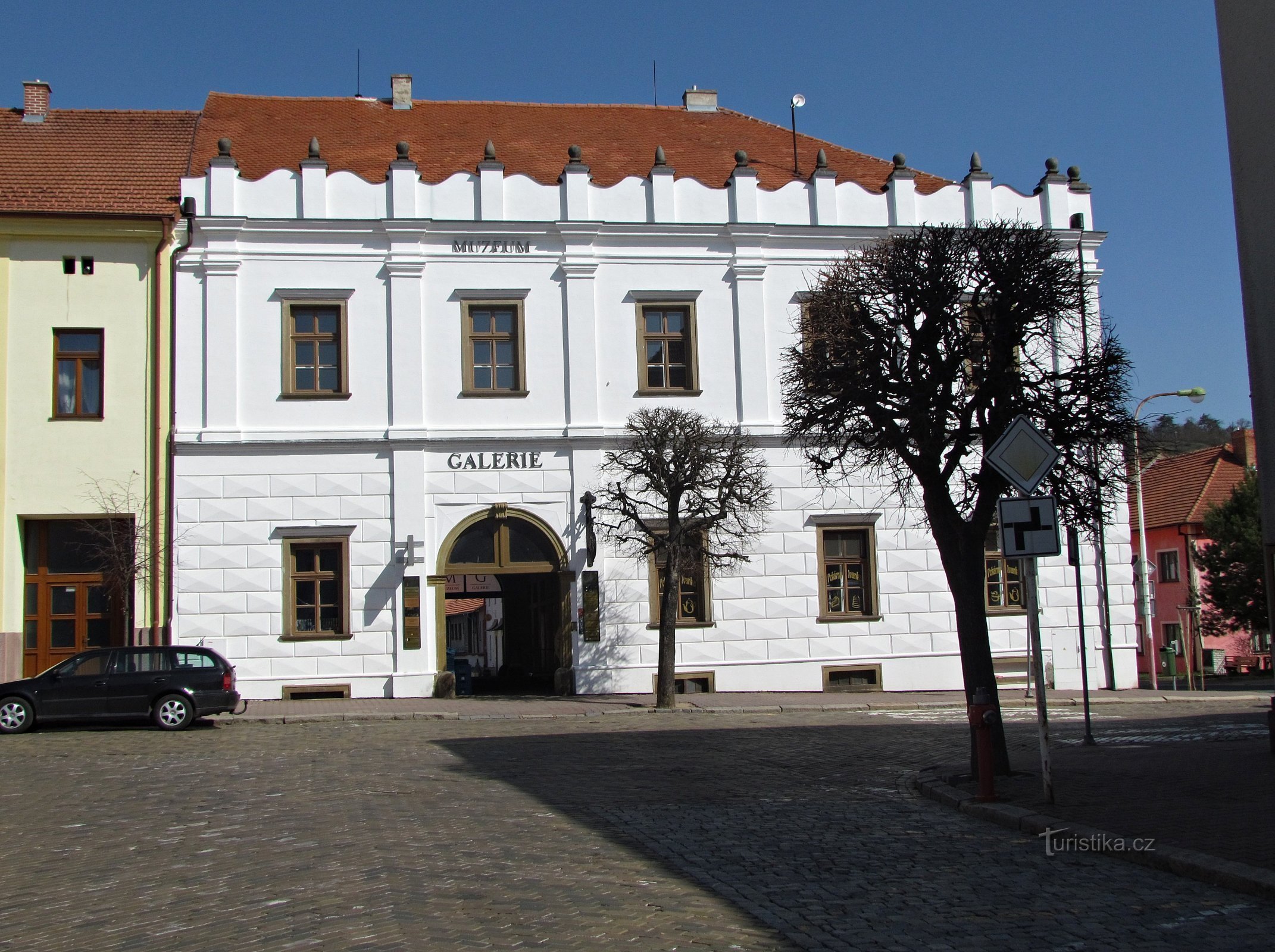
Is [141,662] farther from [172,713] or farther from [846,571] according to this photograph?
[846,571]

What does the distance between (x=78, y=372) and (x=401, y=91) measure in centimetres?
1183

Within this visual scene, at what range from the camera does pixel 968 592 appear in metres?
13.8

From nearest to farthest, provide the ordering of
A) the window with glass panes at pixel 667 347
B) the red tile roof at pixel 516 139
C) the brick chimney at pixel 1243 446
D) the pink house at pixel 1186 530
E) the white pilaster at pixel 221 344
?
the white pilaster at pixel 221 344 → the window with glass panes at pixel 667 347 → the red tile roof at pixel 516 139 → the pink house at pixel 1186 530 → the brick chimney at pixel 1243 446

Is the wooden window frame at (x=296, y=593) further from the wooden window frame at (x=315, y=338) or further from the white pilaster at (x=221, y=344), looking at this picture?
the wooden window frame at (x=315, y=338)

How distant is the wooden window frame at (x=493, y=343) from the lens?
2653 cm

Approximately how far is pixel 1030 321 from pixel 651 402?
13824 mm

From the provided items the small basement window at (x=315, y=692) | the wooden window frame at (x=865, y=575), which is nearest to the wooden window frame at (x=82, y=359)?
the small basement window at (x=315, y=692)

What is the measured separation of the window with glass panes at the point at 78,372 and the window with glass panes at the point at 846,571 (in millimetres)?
15126

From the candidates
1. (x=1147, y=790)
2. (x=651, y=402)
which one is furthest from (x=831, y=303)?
(x=651, y=402)

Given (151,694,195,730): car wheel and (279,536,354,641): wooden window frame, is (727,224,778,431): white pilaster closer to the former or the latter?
(279,536,354,641): wooden window frame

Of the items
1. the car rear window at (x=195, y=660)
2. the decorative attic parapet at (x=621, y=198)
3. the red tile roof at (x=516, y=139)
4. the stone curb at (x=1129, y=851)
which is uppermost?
the red tile roof at (x=516, y=139)

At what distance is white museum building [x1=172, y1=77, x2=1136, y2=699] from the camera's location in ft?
83.9

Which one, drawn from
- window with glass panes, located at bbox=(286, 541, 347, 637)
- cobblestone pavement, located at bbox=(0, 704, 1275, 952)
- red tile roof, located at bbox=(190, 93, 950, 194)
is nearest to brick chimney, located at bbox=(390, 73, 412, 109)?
red tile roof, located at bbox=(190, 93, 950, 194)

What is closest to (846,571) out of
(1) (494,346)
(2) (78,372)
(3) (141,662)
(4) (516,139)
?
(1) (494,346)
